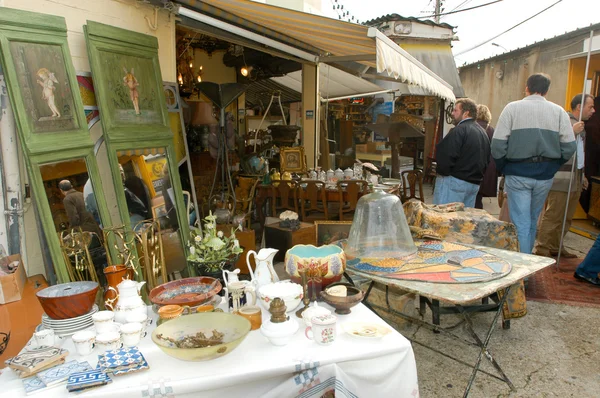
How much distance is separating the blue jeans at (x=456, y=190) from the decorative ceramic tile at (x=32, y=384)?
439 centimetres

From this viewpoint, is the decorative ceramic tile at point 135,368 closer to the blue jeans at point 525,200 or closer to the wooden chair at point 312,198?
the wooden chair at point 312,198

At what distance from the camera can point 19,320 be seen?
2283 millimetres

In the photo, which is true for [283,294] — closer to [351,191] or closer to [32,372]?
[32,372]

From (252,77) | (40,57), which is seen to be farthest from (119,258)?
(252,77)

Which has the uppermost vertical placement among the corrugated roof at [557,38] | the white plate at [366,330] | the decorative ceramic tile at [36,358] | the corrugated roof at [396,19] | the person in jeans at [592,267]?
the corrugated roof at [396,19]

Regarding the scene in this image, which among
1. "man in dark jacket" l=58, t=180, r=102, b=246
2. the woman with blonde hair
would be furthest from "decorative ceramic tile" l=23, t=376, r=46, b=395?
the woman with blonde hair

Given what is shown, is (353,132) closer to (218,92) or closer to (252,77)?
(252,77)

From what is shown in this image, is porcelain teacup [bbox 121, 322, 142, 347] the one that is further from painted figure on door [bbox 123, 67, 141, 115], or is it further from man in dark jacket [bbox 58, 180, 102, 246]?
painted figure on door [bbox 123, 67, 141, 115]

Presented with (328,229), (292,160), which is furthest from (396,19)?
(328,229)

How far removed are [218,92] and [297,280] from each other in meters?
3.82

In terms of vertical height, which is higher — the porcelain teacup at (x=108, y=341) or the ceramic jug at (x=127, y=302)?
the ceramic jug at (x=127, y=302)

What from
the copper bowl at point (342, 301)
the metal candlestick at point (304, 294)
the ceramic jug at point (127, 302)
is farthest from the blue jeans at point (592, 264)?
the ceramic jug at point (127, 302)

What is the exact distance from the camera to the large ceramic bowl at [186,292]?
2.04 metres

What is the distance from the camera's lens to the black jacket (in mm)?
4746
